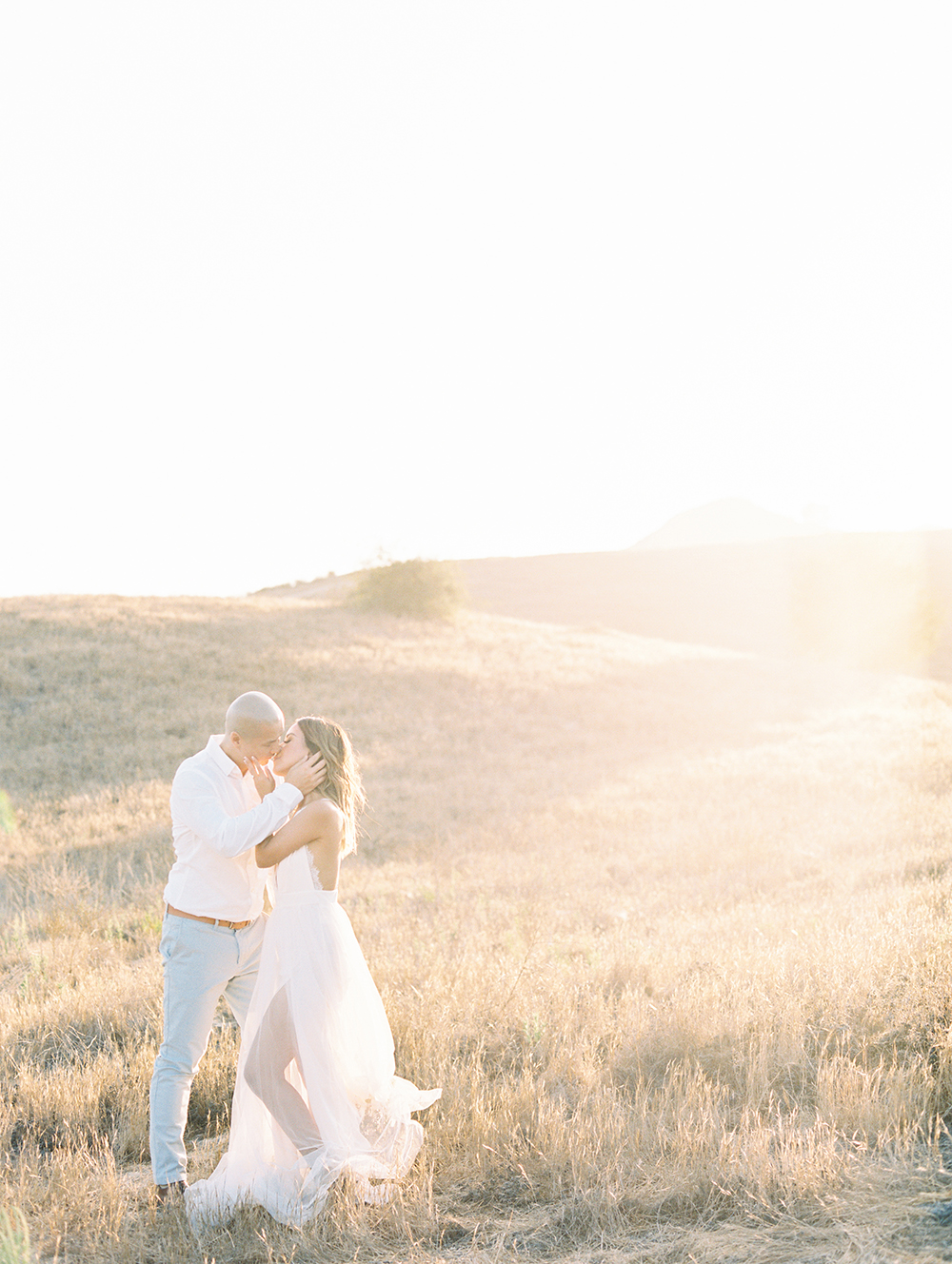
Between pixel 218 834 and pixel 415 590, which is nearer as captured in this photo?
pixel 218 834

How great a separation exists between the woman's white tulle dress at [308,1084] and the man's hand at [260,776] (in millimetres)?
341

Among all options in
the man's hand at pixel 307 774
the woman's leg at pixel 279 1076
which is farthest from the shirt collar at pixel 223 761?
the woman's leg at pixel 279 1076

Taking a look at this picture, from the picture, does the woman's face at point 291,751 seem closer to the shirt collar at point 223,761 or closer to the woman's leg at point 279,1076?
the shirt collar at point 223,761

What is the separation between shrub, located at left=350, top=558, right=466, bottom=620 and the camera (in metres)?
41.2

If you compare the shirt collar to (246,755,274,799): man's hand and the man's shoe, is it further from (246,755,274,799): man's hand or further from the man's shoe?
the man's shoe

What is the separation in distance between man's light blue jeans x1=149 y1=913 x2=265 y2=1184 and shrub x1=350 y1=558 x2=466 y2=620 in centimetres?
3670

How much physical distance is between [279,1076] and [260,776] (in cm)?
132

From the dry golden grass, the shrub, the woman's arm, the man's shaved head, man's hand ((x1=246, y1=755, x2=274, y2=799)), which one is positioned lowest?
the dry golden grass

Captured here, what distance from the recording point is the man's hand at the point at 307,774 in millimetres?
4043

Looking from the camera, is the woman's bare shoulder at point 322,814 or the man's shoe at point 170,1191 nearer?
the man's shoe at point 170,1191

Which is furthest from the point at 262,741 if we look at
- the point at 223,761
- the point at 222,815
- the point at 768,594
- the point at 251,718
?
the point at 768,594

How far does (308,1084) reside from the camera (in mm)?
3934

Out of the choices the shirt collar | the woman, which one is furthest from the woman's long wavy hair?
the shirt collar

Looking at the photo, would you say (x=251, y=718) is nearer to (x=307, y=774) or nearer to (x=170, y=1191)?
(x=307, y=774)
